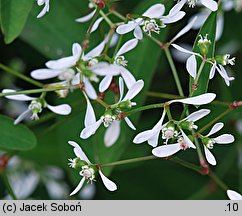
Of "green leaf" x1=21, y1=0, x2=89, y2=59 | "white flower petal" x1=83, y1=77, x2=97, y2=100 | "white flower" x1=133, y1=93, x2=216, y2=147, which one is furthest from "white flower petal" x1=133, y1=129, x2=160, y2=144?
"green leaf" x1=21, y1=0, x2=89, y2=59

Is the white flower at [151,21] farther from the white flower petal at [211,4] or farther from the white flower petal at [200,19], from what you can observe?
the white flower petal at [200,19]

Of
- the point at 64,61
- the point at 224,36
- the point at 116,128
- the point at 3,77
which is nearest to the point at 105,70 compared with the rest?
the point at 64,61

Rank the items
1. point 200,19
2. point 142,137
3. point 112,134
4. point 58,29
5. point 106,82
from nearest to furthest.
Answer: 1. point 142,137
2. point 106,82
3. point 112,134
4. point 58,29
5. point 200,19

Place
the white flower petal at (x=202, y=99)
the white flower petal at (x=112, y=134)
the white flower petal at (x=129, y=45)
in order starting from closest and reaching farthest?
the white flower petal at (x=202, y=99) < the white flower petal at (x=129, y=45) < the white flower petal at (x=112, y=134)

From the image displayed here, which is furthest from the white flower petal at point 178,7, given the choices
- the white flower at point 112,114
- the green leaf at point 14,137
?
the green leaf at point 14,137

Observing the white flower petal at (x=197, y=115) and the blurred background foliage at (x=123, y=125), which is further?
the blurred background foliage at (x=123, y=125)

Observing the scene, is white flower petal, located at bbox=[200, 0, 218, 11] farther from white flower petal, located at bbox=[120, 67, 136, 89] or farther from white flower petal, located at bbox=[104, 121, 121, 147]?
white flower petal, located at bbox=[104, 121, 121, 147]

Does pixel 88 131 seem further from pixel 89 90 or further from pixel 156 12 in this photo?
pixel 156 12

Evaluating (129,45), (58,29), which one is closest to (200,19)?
(58,29)
